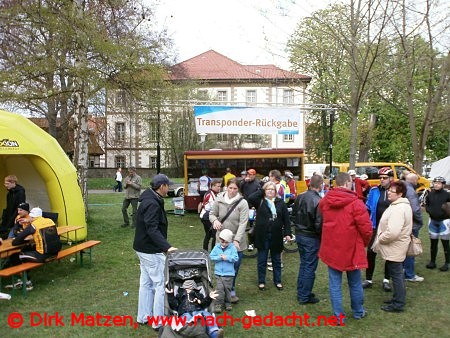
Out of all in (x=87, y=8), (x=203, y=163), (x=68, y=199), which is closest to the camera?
(x=68, y=199)

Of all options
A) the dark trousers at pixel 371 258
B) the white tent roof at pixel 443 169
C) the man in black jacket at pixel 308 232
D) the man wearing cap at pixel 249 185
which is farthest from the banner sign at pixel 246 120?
the white tent roof at pixel 443 169

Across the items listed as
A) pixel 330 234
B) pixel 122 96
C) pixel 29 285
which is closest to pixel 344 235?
pixel 330 234

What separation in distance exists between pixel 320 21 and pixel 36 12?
7129mm

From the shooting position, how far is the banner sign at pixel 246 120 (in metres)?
12.5

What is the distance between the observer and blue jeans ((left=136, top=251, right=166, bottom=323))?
4.63 m

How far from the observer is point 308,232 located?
5.46 meters

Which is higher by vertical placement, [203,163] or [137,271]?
[203,163]

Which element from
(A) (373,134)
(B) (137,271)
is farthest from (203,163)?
(A) (373,134)

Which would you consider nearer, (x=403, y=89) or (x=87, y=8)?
(x=87, y=8)

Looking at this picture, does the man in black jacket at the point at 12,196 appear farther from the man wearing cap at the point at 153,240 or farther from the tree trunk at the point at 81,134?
the man wearing cap at the point at 153,240

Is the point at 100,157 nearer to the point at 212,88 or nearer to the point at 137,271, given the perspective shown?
the point at 212,88

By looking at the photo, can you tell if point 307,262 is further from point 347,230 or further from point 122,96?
point 122,96

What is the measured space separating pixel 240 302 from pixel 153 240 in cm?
194

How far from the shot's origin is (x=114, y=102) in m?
14.9
